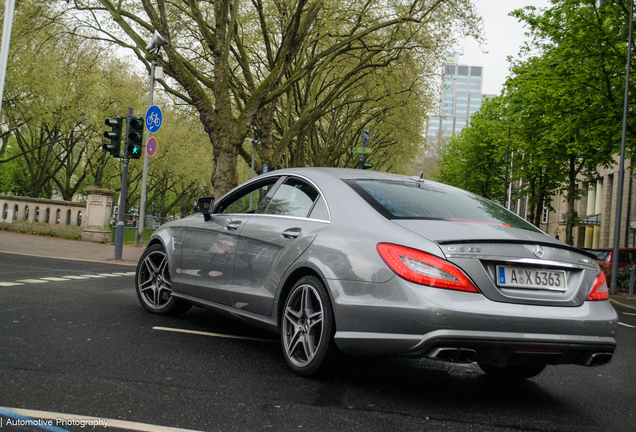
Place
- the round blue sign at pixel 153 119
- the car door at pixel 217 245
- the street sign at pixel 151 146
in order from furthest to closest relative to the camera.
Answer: the street sign at pixel 151 146, the round blue sign at pixel 153 119, the car door at pixel 217 245

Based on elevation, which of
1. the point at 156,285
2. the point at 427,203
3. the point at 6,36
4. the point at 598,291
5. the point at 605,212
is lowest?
the point at 156,285

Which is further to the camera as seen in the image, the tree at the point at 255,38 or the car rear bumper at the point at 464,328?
the tree at the point at 255,38

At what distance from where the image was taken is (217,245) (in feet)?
17.5

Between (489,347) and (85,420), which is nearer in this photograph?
(85,420)

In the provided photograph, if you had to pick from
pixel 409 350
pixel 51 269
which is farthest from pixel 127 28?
pixel 409 350

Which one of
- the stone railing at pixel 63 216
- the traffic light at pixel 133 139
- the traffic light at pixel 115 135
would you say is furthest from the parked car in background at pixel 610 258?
the stone railing at pixel 63 216

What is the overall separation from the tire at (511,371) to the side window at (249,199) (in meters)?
2.24

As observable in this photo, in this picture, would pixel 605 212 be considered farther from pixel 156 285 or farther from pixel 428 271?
pixel 428 271

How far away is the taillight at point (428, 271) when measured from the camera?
3.46 m

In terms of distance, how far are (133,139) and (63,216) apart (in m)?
9.58

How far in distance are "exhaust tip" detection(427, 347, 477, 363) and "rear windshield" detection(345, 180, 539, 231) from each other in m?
0.94

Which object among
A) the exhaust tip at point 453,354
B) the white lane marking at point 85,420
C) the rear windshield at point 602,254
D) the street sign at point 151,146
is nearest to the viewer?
the white lane marking at point 85,420

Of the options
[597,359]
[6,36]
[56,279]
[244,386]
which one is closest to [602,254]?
[56,279]

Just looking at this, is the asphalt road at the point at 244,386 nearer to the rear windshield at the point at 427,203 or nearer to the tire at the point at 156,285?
the tire at the point at 156,285
